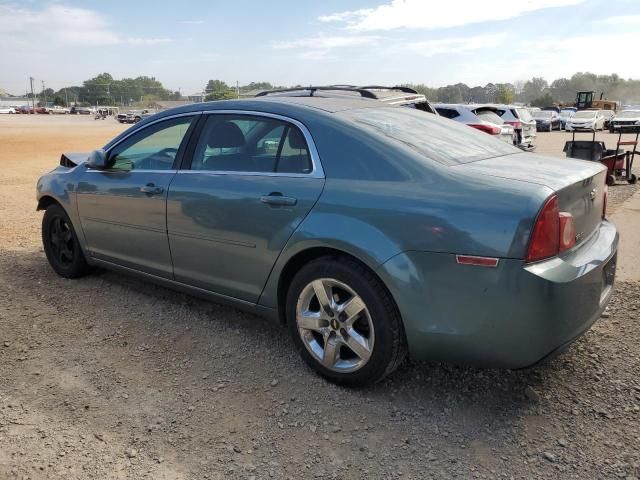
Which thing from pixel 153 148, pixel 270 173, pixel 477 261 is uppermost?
pixel 153 148

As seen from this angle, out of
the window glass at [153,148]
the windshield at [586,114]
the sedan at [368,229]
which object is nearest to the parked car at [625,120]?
the windshield at [586,114]

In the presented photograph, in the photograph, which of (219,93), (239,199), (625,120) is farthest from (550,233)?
(625,120)

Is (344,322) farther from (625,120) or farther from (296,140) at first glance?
(625,120)

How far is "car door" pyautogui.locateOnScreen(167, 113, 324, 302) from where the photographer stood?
311 cm

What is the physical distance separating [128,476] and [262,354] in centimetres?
123

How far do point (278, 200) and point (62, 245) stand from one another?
2.78 m

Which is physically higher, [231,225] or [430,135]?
[430,135]

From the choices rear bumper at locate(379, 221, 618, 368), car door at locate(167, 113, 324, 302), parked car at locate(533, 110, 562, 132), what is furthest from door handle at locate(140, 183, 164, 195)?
parked car at locate(533, 110, 562, 132)

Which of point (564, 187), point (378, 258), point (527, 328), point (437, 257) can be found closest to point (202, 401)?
point (378, 258)

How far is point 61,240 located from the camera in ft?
16.2

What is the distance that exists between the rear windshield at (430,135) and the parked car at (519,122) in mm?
13019

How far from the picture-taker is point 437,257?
2555mm

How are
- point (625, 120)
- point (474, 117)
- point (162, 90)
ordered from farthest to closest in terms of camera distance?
point (162, 90), point (625, 120), point (474, 117)

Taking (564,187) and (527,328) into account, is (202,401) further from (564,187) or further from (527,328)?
(564,187)
